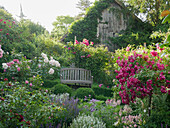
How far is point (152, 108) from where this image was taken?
4.10m

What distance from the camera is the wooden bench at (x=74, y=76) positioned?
8.18 m

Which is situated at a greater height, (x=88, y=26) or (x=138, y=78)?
(x=88, y=26)

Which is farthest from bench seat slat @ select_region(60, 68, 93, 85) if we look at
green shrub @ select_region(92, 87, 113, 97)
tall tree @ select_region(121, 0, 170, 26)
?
tall tree @ select_region(121, 0, 170, 26)

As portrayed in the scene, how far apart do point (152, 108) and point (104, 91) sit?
3.68m

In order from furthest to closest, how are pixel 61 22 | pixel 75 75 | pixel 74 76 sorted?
pixel 61 22 < pixel 74 76 < pixel 75 75

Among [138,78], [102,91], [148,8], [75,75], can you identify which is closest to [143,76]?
[138,78]

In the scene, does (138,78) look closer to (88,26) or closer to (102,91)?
(102,91)

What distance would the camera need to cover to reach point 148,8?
12805mm

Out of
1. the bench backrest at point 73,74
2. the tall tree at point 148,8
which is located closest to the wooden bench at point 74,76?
the bench backrest at point 73,74

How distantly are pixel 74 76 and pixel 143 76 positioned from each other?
4774mm

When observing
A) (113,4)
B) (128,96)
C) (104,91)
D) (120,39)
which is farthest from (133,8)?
(128,96)

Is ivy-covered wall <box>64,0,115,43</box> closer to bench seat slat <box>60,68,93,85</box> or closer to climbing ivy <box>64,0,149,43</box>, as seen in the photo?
climbing ivy <box>64,0,149,43</box>

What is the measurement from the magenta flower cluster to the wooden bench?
3.81 meters

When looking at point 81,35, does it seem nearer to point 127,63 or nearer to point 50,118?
point 127,63
